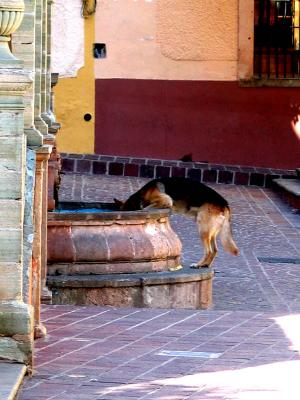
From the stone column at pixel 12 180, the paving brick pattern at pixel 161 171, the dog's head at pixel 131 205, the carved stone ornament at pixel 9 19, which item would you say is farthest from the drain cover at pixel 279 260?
the carved stone ornament at pixel 9 19

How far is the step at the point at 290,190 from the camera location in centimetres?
2200

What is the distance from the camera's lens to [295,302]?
13.8m

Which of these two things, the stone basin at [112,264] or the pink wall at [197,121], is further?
the pink wall at [197,121]

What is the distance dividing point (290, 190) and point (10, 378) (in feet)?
48.3

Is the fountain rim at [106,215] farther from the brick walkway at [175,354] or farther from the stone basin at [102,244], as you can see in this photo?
the brick walkway at [175,354]

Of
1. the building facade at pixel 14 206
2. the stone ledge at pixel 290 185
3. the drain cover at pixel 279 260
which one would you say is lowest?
the drain cover at pixel 279 260

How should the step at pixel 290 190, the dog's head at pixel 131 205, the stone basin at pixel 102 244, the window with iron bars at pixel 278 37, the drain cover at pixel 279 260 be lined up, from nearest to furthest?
the stone basin at pixel 102 244
the dog's head at pixel 131 205
the drain cover at pixel 279 260
the step at pixel 290 190
the window with iron bars at pixel 278 37

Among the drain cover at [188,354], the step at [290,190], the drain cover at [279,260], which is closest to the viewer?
the drain cover at [188,354]

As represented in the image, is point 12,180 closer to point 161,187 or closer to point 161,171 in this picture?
point 161,187

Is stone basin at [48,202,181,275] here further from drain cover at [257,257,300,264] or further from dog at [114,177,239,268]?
drain cover at [257,257,300,264]

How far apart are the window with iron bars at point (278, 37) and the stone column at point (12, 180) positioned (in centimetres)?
1726

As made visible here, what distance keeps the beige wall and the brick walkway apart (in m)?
11.2

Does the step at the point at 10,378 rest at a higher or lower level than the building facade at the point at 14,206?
lower

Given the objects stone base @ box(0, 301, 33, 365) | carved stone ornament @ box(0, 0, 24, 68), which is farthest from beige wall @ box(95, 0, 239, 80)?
stone base @ box(0, 301, 33, 365)
